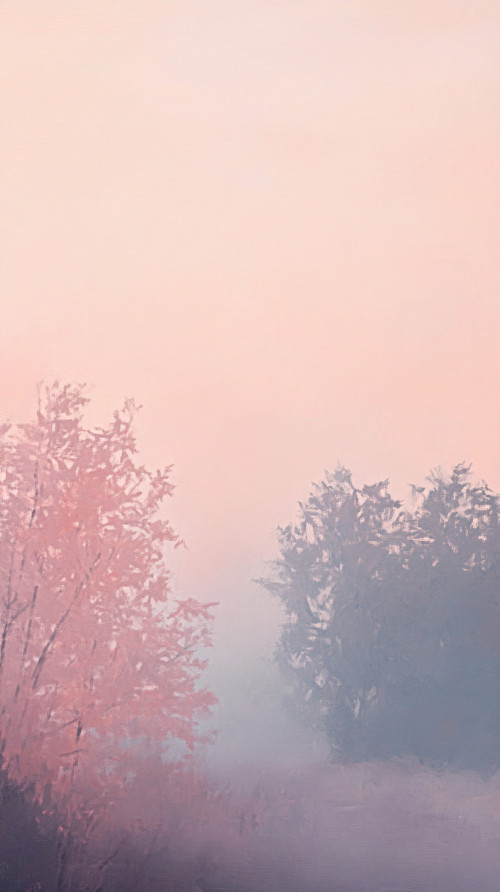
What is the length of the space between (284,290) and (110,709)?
4613 mm

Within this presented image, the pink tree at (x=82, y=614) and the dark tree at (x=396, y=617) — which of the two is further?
the dark tree at (x=396, y=617)

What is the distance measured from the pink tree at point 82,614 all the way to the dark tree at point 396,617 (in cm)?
358

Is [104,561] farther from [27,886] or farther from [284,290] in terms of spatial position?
[284,290]

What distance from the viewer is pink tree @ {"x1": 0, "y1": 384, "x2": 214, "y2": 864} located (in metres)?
6.13

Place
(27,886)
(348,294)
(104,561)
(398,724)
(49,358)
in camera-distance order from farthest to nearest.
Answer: (398,724)
(348,294)
(49,358)
(104,561)
(27,886)

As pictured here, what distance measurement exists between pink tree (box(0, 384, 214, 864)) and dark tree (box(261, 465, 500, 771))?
3.58 m

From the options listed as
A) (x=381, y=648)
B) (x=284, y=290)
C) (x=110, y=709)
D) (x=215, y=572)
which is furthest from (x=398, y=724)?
(x=284, y=290)

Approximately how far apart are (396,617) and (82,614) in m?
5.31

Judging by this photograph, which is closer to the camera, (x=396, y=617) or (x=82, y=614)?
(x=82, y=614)

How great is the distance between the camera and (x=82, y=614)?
643 centimetres

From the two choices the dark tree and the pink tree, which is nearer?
the pink tree

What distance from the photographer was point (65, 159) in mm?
8000

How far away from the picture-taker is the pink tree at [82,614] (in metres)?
6.13

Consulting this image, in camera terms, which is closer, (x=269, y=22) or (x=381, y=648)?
(x=269, y=22)
